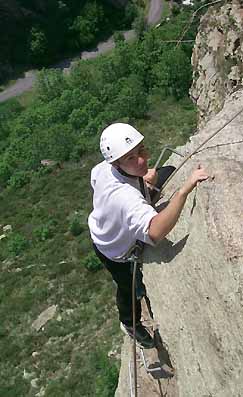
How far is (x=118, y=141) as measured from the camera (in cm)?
507

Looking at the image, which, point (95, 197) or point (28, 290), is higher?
point (95, 197)

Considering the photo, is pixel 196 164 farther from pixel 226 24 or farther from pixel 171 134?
pixel 171 134

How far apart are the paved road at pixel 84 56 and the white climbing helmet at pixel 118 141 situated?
2009 inches

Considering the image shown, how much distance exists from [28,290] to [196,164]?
61.5 ft

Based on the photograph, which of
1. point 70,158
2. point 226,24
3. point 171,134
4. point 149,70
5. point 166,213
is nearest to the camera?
point 166,213

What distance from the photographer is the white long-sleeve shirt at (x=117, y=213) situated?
5047mm

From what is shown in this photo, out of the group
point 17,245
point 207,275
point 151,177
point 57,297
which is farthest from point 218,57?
point 17,245

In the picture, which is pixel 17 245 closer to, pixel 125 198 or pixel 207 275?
pixel 125 198

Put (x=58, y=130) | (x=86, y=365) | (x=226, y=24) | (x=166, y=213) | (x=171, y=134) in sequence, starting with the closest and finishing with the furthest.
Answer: (x=166, y=213)
(x=226, y=24)
(x=86, y=365)
(x=171, y=134)
(x=58, y=130)

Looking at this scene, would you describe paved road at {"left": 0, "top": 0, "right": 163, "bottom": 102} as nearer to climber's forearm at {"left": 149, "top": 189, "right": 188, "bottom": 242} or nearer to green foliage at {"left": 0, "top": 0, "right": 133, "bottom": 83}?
green foliage at {"left": 0, "top": 0, "right": 133, "bottom": 83}

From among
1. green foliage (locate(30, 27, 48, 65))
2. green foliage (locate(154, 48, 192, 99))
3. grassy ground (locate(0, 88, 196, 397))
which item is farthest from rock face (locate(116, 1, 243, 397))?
green foliage (locate(30, 27, 48, 65))

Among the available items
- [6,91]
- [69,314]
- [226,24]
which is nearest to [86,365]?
[69,314]

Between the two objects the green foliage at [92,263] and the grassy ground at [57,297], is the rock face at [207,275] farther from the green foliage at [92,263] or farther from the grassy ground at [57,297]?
the green foliage at [92,263]

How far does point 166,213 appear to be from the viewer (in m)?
4.82
